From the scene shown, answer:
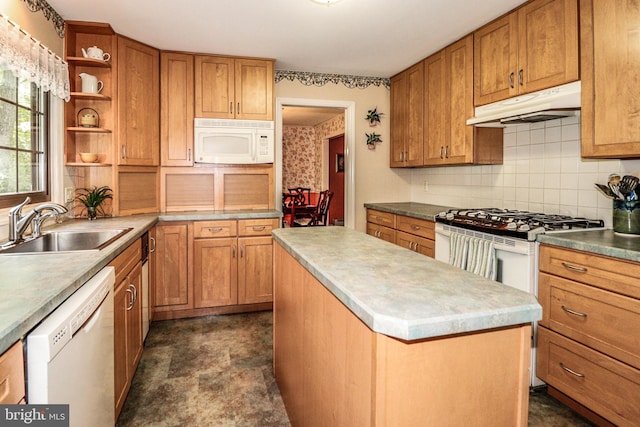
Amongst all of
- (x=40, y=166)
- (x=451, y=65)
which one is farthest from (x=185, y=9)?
(x=451, y=65)

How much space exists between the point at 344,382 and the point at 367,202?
3492mm

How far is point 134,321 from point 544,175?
295 centimetres

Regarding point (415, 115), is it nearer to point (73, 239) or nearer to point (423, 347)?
point (73, 239)

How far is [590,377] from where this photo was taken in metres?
1.92

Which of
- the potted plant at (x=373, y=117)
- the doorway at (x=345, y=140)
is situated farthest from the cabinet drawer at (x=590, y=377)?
the potted plant at (x=373, y=117)

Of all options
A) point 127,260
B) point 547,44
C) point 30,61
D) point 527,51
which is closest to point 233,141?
point 30,61

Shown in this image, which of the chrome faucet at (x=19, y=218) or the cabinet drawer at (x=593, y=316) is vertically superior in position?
the chrome faucet at (x=19, y=218)

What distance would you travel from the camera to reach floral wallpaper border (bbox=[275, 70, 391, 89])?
419cm

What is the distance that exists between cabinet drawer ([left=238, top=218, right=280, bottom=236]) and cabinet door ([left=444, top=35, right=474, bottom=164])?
1.70 m

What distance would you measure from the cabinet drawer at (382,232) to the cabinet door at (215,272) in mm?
1563

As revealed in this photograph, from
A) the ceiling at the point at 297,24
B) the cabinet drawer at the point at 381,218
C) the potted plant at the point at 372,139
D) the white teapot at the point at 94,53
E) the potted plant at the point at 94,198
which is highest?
the ceiling at the point at 297,24

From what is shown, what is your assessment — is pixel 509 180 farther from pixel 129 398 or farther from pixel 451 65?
pixel 129 398

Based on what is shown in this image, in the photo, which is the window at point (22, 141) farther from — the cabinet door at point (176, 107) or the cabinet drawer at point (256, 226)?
the cabinet drawer at point (256, 226)

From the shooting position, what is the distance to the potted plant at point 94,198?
3.05 m
